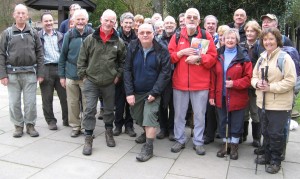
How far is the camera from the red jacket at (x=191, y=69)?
4.65 metres

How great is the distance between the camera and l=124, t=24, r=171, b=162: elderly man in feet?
15.3

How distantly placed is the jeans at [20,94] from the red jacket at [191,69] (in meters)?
2.51

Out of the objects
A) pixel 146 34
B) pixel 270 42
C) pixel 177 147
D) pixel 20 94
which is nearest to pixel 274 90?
pixel 270 42

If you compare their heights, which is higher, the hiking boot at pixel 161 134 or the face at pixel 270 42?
the face at pixel 270 42

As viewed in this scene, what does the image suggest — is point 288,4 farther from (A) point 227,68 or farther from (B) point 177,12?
(A) point 227,68

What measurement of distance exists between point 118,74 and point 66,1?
6121mm

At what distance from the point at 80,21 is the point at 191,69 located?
2024 millimetres

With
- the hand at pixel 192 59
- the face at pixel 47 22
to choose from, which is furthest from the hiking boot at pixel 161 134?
the face at pixel 47 22

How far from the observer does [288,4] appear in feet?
30.0

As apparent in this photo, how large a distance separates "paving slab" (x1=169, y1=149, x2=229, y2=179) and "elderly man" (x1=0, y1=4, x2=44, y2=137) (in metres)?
2.61

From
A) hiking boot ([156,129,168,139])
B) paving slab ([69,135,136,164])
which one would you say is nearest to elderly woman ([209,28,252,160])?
hiking boot ([156,129,168,139])

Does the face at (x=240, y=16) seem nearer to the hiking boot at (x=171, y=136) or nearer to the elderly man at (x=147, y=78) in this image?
the elderly man at (x=147, y=78)

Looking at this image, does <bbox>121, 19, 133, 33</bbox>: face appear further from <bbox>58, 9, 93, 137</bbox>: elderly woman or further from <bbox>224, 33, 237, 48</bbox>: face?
<bbox>224, 33, 237, 48</bbox>: face

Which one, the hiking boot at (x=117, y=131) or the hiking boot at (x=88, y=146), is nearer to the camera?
the hiking boot at (x=88, y=146)
